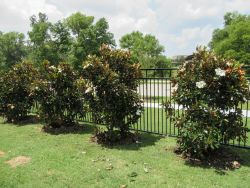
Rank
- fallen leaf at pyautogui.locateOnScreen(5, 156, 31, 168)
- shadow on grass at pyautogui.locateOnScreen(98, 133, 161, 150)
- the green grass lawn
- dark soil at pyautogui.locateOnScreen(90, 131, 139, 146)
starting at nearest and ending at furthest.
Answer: the green grass lawn, fallen leaf at pyautogui.locateOnScreen(5, 156, 31, 168), shadow on grass at pyautogui.locateOnScreen(98, 133, 161, 150), dark soil at pyautogui.locateOnScreen(90, 131, 139, 146)

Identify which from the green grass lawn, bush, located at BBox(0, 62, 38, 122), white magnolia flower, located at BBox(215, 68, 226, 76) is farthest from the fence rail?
bush, located at BBox(0, 62, 38, 122)

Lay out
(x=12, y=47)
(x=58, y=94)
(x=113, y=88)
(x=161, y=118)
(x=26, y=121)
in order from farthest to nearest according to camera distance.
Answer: (x=12, y=47), (x=161, y=118), (x=26, y=121), (x=58, y=94), (x=113, y=88)

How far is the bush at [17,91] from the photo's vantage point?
9047mm

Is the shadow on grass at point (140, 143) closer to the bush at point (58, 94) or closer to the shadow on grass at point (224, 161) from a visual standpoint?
the shadow on grass at point (224, 161)

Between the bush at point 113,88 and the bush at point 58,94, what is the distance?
1.38 metres

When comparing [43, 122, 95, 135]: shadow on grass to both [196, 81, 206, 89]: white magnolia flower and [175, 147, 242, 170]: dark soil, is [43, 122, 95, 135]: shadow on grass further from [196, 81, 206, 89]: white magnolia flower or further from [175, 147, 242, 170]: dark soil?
[196, 81, 206, 89]: white magnolia flower

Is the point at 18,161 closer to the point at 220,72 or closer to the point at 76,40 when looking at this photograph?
the point at 220,72

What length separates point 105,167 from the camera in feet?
17.2

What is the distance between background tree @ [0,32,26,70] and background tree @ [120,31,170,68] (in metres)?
28.5

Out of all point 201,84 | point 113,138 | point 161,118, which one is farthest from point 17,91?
point 201,84

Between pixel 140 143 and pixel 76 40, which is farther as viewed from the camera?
pixel 76 40

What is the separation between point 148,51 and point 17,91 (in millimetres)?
19511

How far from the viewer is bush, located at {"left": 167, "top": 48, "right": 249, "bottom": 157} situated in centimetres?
508

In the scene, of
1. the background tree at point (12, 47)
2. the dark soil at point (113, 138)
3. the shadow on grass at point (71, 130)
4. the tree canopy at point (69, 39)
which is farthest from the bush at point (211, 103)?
the background tree at point (12, 47)
